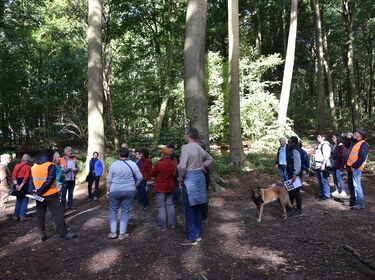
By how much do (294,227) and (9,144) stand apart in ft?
92.4

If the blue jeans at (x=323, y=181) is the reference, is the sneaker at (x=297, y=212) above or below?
below

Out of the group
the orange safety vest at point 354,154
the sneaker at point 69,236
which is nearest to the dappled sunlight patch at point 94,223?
the sneaker at point 69,236

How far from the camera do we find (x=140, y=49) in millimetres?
21750

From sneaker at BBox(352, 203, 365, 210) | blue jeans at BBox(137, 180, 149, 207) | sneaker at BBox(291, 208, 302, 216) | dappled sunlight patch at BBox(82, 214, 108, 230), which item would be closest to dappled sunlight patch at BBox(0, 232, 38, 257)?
dappled sunlight patch at BBox(82, 214, 108, 230)

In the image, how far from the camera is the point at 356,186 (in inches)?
256

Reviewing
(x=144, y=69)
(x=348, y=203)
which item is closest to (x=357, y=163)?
(x=348, y=203)

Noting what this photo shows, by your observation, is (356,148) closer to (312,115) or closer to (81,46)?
(312,115)

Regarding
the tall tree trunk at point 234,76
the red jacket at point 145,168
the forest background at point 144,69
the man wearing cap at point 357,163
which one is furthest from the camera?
the forest background at point 144,69

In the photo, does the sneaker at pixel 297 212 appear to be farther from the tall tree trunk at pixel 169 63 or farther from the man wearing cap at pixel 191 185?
the tall tree trunk at pixel 169 63

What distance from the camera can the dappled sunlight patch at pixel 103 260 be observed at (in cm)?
→ 412

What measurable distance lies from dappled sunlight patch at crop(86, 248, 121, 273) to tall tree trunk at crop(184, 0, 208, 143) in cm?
431

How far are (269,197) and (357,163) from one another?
236cm

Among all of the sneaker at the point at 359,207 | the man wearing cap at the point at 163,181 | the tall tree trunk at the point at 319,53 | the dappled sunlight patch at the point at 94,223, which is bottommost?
the dappled sunlight patch at the point at 94,223

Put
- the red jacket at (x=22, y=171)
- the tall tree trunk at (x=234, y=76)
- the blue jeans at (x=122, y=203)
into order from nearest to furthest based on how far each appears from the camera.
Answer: the blue jeans at (x=122, y=203) → the red jacket at (x=22, y=171) → the tall tree trunk at (x=234, y=76)
